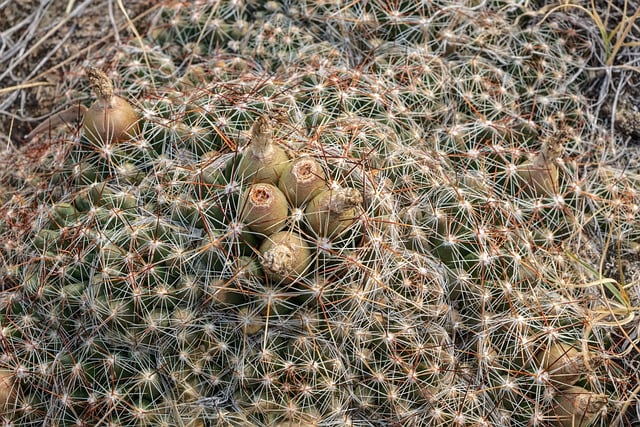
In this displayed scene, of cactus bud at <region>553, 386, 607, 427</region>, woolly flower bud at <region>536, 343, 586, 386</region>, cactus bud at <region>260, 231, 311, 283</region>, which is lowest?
cactus bud at <region>553, 386, 607, 427</region>

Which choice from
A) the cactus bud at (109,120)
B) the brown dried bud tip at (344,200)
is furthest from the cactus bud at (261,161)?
the cactus bud at (109,120)

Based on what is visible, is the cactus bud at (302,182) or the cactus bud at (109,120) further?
the cactus bud at (109,120)

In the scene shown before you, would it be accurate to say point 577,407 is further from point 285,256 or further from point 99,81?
point 99,81

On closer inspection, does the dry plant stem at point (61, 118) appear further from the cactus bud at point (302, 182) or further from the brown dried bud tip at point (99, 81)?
the cactus bud at point (302, 182)

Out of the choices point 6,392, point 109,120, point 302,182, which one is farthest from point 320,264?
point 6,392

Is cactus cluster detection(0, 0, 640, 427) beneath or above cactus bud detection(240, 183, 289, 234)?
beneath

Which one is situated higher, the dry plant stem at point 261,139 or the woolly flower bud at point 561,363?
the dry plant stem at point 261,139

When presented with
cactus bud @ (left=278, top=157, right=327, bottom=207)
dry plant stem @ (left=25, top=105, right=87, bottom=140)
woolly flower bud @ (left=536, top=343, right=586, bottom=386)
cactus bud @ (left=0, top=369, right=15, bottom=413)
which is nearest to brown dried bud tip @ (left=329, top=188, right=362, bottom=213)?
cactus bud @ (left=278, top=157, right=327, bottom=207)

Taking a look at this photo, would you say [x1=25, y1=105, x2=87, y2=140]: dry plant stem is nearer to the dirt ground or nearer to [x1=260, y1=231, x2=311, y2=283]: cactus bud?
the dirt ground

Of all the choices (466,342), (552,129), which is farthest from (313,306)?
(552,129)
